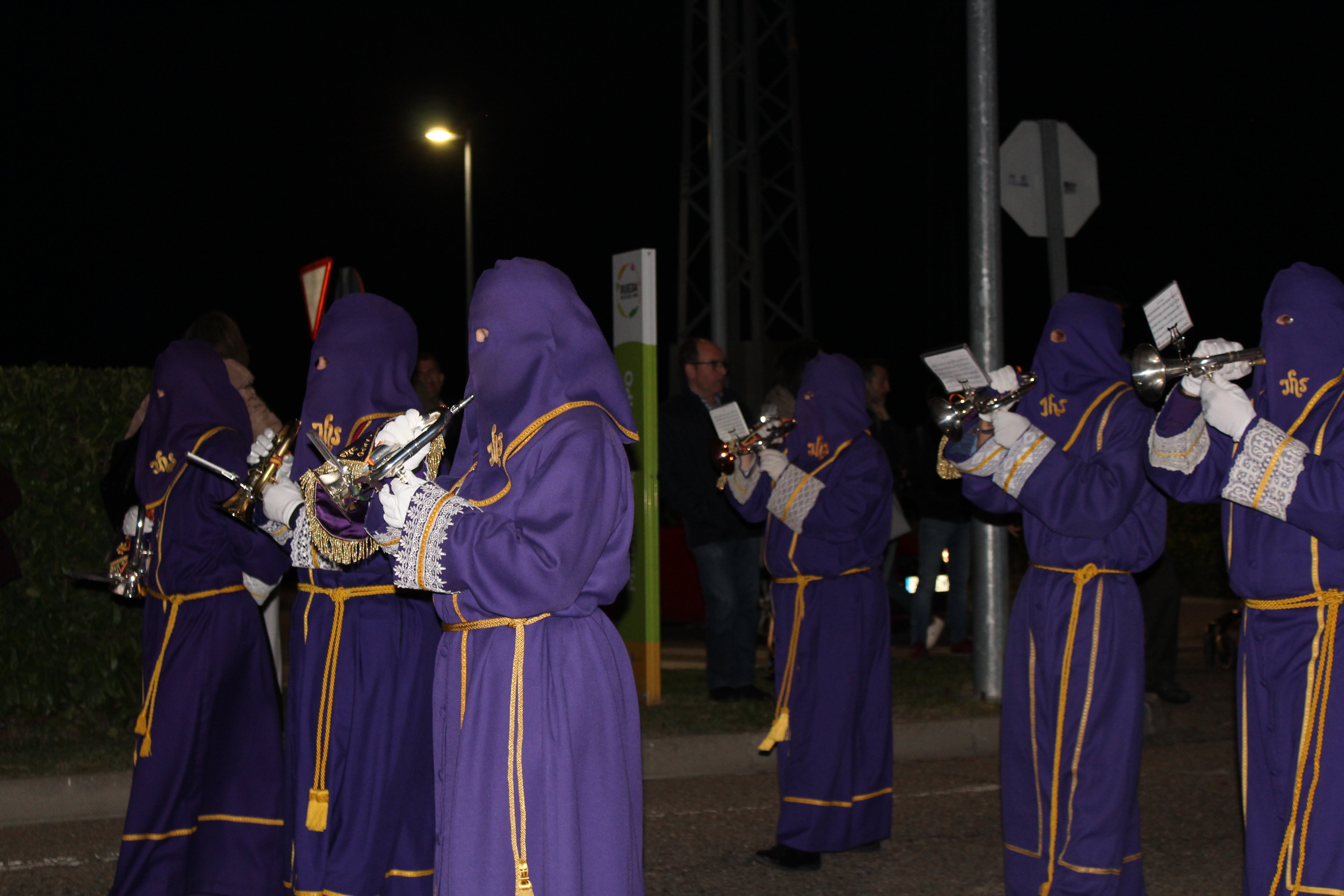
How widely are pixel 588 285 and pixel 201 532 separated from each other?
103ft

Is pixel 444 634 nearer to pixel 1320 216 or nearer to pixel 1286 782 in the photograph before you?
pixel 1286 782

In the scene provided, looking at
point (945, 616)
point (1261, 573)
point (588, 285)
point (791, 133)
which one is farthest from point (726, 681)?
point (588, 285)

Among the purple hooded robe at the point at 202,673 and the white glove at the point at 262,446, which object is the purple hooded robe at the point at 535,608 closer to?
the white glove at the point at 262,446

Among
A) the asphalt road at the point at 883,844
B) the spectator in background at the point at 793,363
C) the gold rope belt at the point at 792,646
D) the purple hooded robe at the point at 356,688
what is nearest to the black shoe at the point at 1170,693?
the asphalt road at the point at 883,844

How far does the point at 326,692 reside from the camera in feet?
15.2

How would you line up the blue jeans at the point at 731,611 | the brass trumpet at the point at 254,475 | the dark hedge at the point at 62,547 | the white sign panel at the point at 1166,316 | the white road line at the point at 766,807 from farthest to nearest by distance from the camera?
the blue jeans at the point at 731,611
the dark hedge at the point at 62,547
the white road line at the point at 766,807
the brass trumpet at the point at 254,475
the white sign panel at the point at 1166,316

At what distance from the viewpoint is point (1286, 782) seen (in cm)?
402

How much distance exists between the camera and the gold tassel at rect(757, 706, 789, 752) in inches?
239

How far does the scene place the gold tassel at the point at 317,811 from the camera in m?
4.47

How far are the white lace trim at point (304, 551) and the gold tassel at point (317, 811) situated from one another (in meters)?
0.75

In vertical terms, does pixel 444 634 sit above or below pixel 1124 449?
below

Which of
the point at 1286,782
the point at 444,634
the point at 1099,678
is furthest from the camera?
the point at 1099,678

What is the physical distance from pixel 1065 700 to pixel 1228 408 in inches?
50.1

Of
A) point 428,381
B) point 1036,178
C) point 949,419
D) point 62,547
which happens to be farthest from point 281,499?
point 1036,178
